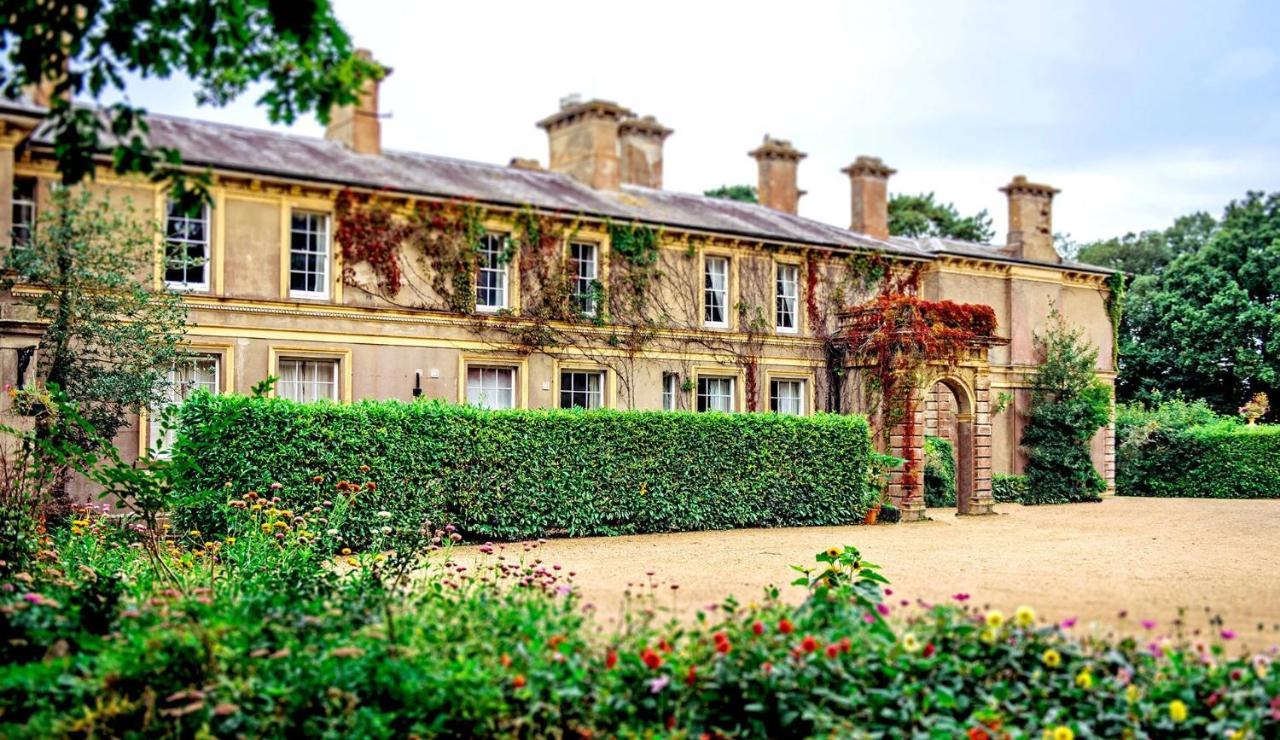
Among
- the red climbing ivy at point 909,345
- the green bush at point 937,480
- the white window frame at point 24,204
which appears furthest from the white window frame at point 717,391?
the white window frame at point 24,204

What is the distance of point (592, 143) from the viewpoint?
28.5 metres

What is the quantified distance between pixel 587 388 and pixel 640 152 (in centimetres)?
806

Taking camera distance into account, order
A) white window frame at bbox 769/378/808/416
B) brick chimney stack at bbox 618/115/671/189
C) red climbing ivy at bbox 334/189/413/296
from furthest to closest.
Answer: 1. brick chimney stack at bbox 618/115/671/189
2. white window frame at bbox 769/378/808/416
3. red climbing ivy at bbox 334/189/413/296

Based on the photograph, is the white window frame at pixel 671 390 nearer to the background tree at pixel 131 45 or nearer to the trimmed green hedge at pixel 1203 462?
the trimmed green hedge at pixel 1203 462

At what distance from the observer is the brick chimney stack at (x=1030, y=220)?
1368 inches

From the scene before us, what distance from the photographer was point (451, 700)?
19.7 feet

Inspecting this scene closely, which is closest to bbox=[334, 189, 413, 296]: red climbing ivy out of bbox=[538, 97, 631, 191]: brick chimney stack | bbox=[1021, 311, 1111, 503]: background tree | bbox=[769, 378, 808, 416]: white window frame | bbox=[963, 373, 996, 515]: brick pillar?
bbox=[538, 97, 631, 191]: brick chimney stack

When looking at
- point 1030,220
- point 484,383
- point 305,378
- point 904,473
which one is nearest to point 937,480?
point 904,473

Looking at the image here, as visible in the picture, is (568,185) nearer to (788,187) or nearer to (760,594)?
(788,187)

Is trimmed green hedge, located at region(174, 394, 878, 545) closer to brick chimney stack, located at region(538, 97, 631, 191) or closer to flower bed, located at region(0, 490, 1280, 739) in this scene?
flower bed, located at region(0, 490, 1280, 739)

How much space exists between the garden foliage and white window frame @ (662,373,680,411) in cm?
1615

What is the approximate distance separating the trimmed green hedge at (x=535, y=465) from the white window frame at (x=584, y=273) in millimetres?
5498

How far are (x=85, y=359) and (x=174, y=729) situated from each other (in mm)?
14360

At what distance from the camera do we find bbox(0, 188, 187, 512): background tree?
1825 centimetres
